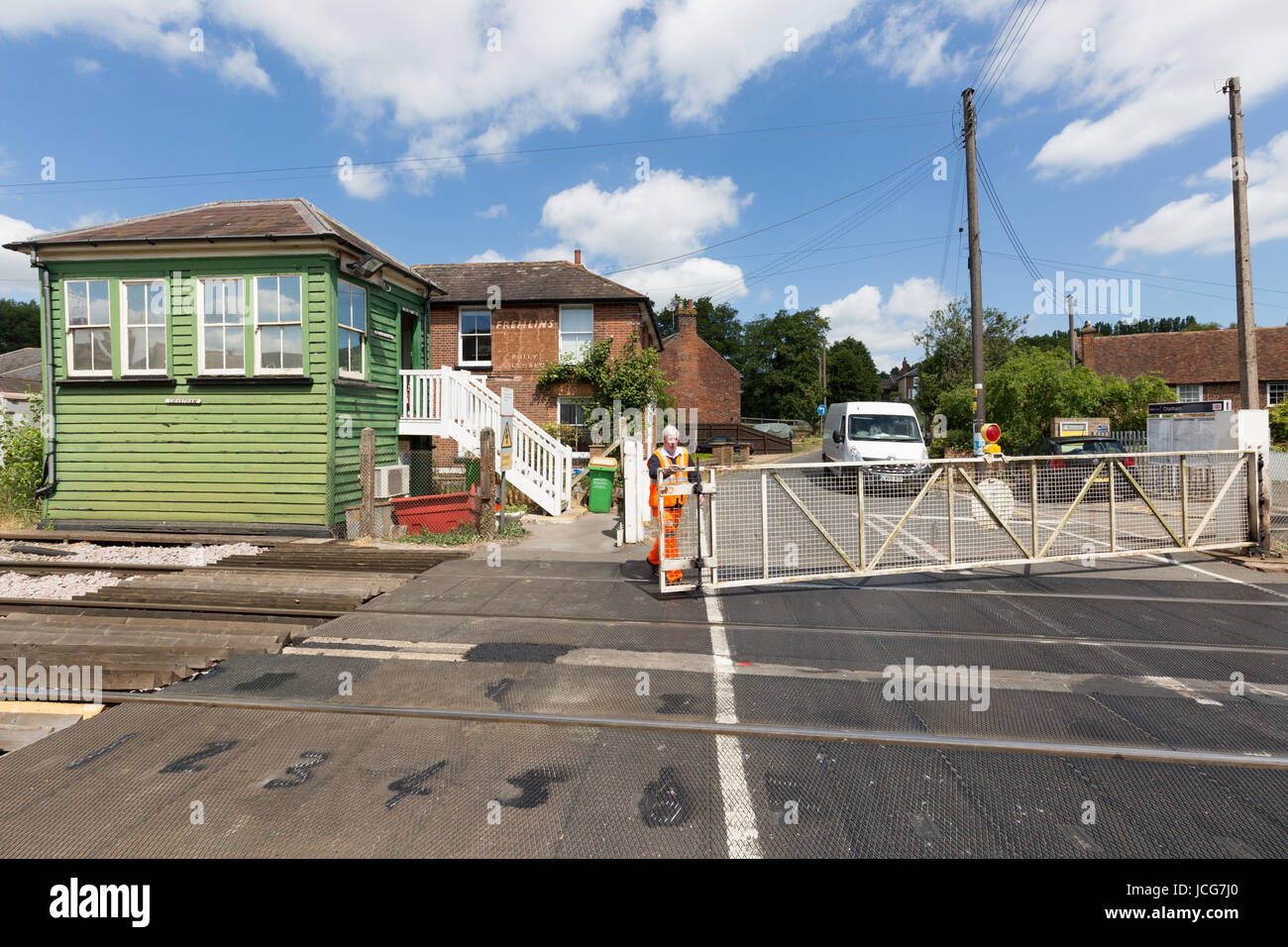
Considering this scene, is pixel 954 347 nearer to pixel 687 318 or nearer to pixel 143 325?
pixel 687 318

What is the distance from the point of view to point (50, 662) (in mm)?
5395

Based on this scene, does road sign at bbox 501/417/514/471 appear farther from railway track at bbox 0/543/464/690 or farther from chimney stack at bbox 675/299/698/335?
chimney stack at bbox 675/299/698/335

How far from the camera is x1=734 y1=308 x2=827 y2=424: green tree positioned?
81.5 m

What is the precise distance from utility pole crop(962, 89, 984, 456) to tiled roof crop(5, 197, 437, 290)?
14.0 meters

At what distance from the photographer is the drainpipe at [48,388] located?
42.3 ft

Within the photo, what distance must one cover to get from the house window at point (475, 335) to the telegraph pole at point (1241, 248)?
62.9 ft

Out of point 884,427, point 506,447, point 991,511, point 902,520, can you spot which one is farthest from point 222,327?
point 884,427

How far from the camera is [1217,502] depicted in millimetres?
9852

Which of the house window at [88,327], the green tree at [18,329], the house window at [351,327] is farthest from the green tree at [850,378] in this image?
the green tree at [18,329]

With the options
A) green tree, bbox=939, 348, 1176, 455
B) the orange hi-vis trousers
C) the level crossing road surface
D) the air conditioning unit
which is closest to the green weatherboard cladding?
the air conditioning unit

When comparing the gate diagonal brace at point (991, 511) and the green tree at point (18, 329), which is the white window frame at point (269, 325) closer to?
the gate diagonal brace at point (991, 511)
